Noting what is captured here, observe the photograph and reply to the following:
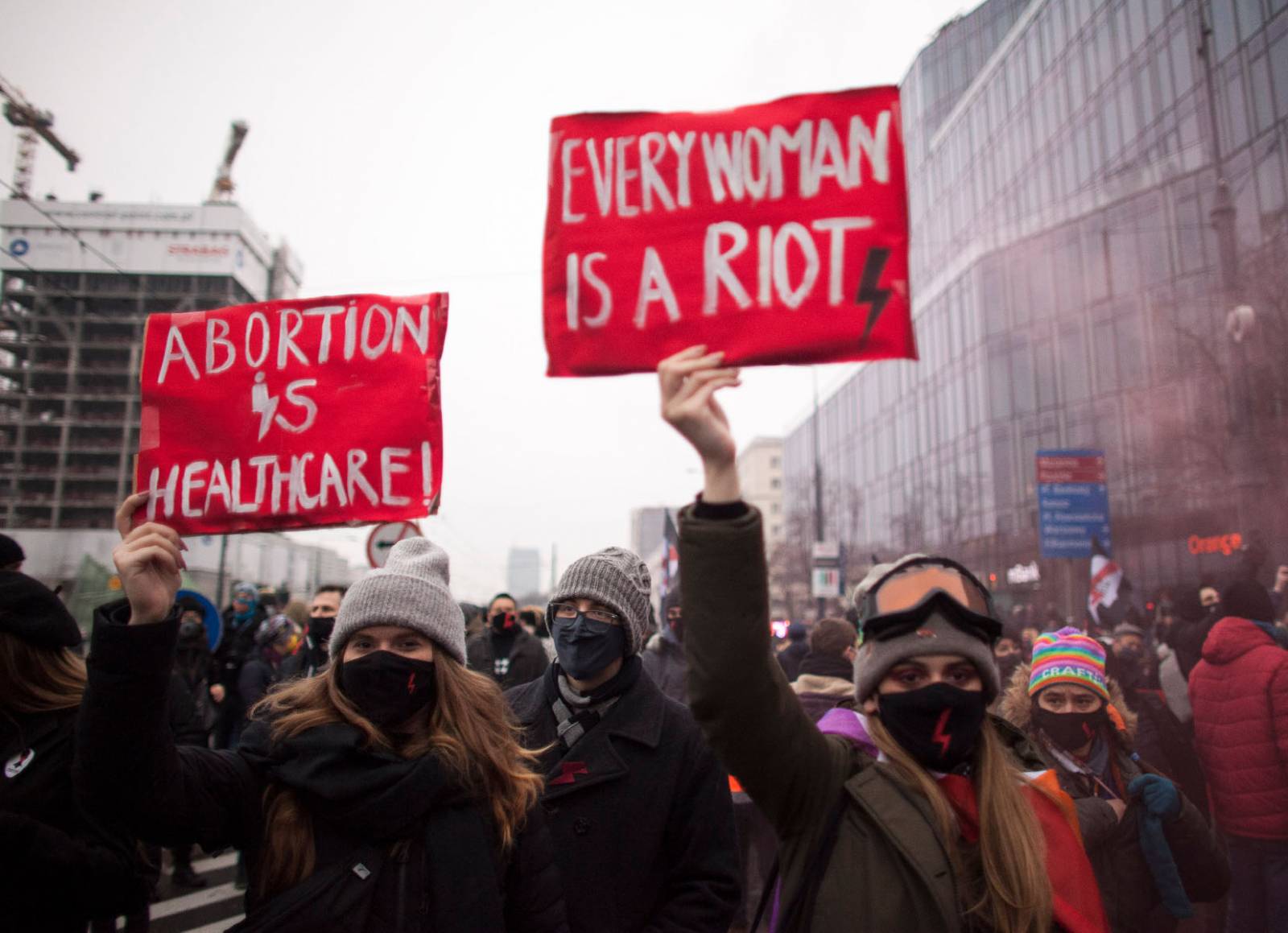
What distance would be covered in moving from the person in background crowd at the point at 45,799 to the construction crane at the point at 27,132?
96.6 metres

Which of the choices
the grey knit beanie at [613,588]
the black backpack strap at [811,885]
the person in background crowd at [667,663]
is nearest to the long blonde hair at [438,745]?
the grey knit beanie at [613,588]

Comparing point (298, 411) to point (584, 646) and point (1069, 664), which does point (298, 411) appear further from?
point (1069, 664)

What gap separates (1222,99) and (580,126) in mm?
24898

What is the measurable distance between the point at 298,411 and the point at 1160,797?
3.23 m

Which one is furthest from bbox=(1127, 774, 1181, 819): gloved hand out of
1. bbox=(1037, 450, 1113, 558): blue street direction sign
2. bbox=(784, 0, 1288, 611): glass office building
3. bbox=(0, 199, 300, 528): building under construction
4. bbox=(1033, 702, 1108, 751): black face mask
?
bbox=(0, 199, 300, 528): building under construction

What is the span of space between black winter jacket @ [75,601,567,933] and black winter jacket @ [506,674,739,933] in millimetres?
609

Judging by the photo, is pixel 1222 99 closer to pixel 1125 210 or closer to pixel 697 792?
pixel 1125 210

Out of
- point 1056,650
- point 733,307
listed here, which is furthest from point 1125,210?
point 733,307

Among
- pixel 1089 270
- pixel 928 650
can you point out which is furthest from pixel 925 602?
pixel 1089 270

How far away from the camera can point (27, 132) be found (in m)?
99.0

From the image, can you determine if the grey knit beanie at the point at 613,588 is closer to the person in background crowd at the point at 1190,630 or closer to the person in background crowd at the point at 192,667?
the person in background crowd at the point at 1190,630

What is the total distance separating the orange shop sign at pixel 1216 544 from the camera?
21.2 meters

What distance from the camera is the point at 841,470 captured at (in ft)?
180

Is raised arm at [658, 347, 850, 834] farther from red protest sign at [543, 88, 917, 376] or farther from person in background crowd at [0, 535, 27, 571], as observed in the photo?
person in background crowd at [0, 535, 27, 571]
